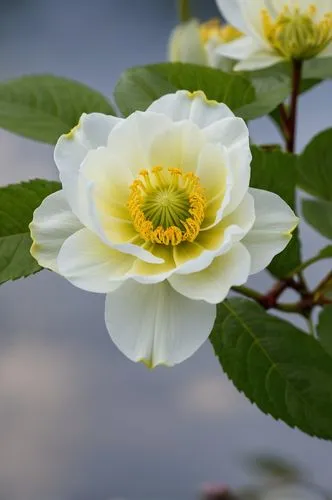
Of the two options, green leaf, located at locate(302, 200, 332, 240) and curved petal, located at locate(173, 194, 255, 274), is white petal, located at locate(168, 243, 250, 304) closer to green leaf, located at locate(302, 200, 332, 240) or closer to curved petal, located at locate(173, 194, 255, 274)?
curved petal, located at locate(173, 194, 255, 274)

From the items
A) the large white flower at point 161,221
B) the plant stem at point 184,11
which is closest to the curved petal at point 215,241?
the large white flower at point 161,221

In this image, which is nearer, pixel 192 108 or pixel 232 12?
pixel 192 108

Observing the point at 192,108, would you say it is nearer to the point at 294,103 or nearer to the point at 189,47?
the point at 294,103

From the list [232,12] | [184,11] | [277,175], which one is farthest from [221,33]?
[277,175]

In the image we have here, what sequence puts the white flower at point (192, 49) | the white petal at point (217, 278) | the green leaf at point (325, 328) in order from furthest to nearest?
1. the white flower at point (192, 49)
2. the green leaf at point (325, 328)
3. the white petal at point (217, 278)

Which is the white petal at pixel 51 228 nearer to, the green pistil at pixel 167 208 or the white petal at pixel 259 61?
the green pistil at pixel 167 208

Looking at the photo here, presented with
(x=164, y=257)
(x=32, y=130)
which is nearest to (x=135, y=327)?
(x=164, y=257)

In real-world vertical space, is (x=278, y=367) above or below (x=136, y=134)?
below
